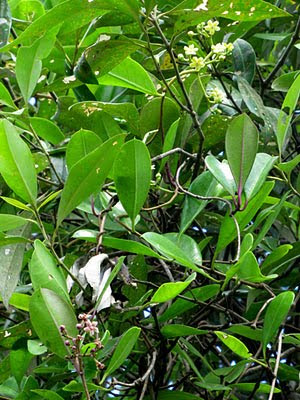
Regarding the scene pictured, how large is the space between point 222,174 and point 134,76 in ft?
0.60

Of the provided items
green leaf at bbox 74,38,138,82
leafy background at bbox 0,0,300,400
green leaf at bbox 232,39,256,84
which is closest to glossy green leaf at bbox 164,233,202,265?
leafy background at bbox 0,0,300,400

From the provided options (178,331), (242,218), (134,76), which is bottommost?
(178,331)

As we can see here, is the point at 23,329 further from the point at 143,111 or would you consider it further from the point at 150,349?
the point at 143,111

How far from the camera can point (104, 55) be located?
3.05 feet

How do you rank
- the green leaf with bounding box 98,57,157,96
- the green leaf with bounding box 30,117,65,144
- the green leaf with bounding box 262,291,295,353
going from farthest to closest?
the green leaf with bounding box 30,117,65,144, the green leaf with bounding box 98,57,157,96, the green leaf with bounding box 262,291,295,353

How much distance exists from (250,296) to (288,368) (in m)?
0.12

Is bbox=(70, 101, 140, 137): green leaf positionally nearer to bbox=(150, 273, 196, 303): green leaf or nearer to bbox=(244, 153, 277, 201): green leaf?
bbox=(244, 153, 277, 201): green leaf

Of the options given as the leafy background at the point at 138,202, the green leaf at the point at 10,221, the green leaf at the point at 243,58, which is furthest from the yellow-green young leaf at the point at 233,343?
the green leaf at the point at 243,58

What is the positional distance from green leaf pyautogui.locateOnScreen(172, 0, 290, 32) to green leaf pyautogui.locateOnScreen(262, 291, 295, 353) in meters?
0.33

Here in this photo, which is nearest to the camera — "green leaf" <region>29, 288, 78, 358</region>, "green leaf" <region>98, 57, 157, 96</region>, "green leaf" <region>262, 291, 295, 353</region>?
"green leaf" <region>29, 288, 78, 358</region>

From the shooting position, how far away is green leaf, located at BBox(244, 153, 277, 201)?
2.77 ft

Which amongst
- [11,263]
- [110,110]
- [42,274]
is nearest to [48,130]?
[110,110]

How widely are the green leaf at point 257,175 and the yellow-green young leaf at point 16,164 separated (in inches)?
9.2

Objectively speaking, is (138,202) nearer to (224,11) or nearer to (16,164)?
(16,164)
